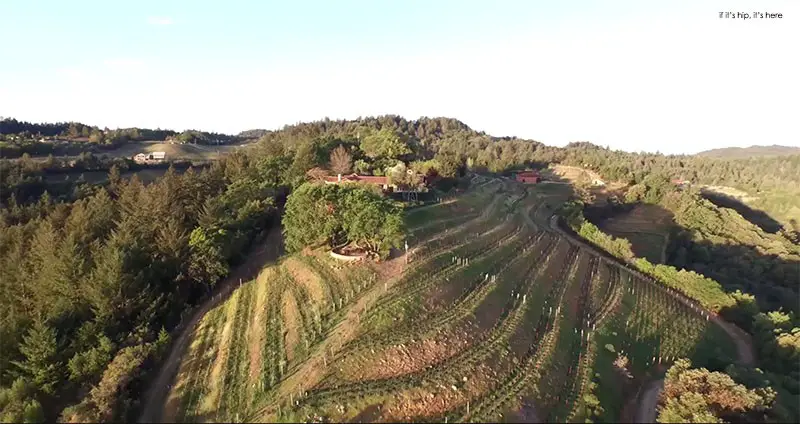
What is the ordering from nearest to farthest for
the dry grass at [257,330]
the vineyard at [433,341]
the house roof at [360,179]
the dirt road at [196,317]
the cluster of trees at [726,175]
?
the vineyard at [433,341], the dirt road at [196,317], the dry grass at [257,330], the house roof at [360,179], the cluster of trees at [726,175]

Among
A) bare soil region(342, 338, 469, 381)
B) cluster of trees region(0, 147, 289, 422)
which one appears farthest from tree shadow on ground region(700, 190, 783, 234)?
cluster of trees region(0, 147, 289, 422)

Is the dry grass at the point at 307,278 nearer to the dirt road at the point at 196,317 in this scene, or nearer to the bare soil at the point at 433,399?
the dirt road at the point at 196,317

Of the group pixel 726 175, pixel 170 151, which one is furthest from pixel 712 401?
pixel 726 175

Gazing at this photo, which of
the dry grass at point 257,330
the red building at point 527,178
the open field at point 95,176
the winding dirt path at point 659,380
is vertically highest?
the red building at point 527,178

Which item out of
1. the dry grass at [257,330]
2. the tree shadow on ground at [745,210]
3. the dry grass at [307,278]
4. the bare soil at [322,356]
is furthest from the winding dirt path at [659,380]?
the tree shadow on ground at [745,210]

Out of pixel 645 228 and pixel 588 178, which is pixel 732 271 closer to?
pixel 645 228

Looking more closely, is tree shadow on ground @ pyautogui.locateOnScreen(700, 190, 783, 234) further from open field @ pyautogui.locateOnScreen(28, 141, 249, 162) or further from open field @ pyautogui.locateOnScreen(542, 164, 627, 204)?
open field @ pyautogui.locateOnScreen(28, 141, 249, 162)

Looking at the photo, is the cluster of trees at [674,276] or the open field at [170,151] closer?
the cluster of trees at [674,276]
